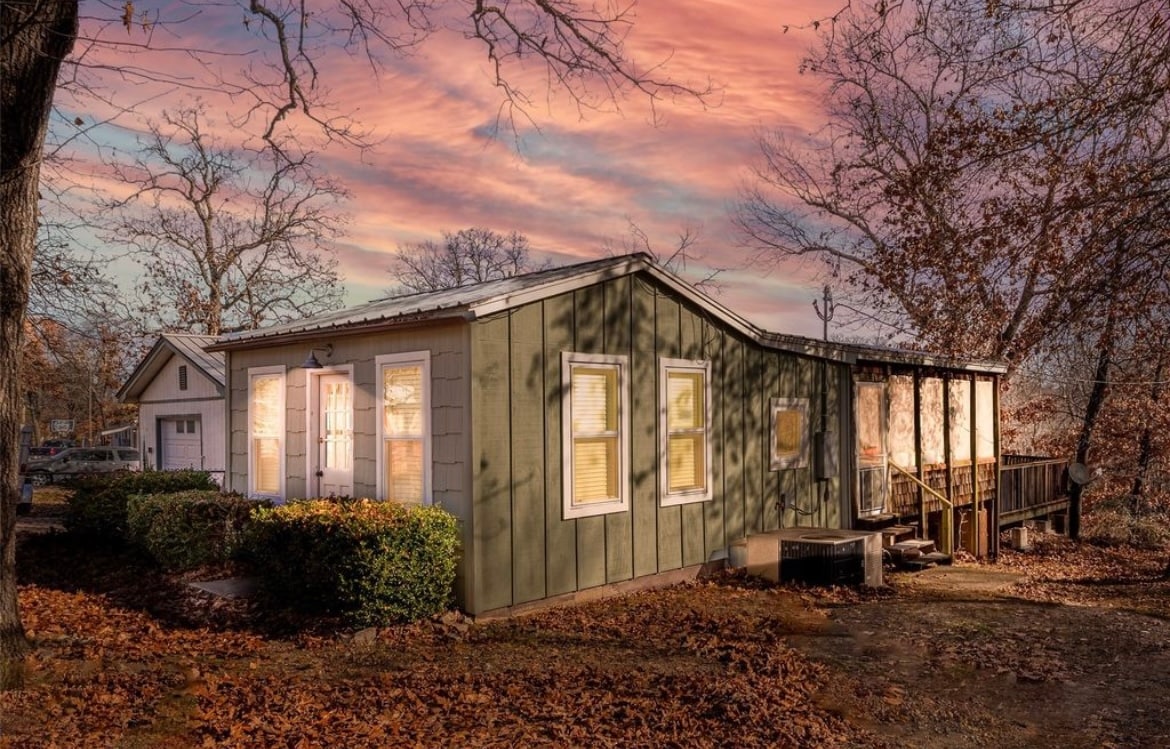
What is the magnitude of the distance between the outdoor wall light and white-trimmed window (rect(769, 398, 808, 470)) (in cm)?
610

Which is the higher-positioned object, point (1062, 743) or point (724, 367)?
point (724, 367)

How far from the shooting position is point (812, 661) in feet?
23.7

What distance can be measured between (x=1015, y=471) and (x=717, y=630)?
44.0ft

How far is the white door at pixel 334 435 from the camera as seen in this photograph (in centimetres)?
1014

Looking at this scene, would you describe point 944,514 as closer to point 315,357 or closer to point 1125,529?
point 315,357

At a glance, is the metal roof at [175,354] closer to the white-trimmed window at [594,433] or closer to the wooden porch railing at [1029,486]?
the white-trimmed window at [594,433]

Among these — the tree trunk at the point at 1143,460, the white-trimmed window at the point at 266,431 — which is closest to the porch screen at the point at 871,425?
the white-trimmed window at the point at 266,431

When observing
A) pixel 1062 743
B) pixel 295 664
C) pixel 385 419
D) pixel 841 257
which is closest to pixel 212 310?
pixel 841 257

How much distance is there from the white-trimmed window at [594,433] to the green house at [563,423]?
0.02m

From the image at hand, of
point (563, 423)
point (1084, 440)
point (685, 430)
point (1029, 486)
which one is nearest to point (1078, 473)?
point (1084, 440)

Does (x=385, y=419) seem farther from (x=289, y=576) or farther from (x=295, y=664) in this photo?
(x=295, y=664)

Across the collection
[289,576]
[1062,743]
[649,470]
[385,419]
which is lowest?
[1062,743]

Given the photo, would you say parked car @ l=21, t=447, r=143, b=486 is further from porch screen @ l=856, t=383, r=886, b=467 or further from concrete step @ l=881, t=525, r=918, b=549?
concrete step @ l=881, t=525, r=918, b=549

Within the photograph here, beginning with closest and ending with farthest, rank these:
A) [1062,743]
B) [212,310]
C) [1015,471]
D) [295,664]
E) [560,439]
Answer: [1062,743] < [295,664] < [560,439] < [1015,471] < [212,310]
